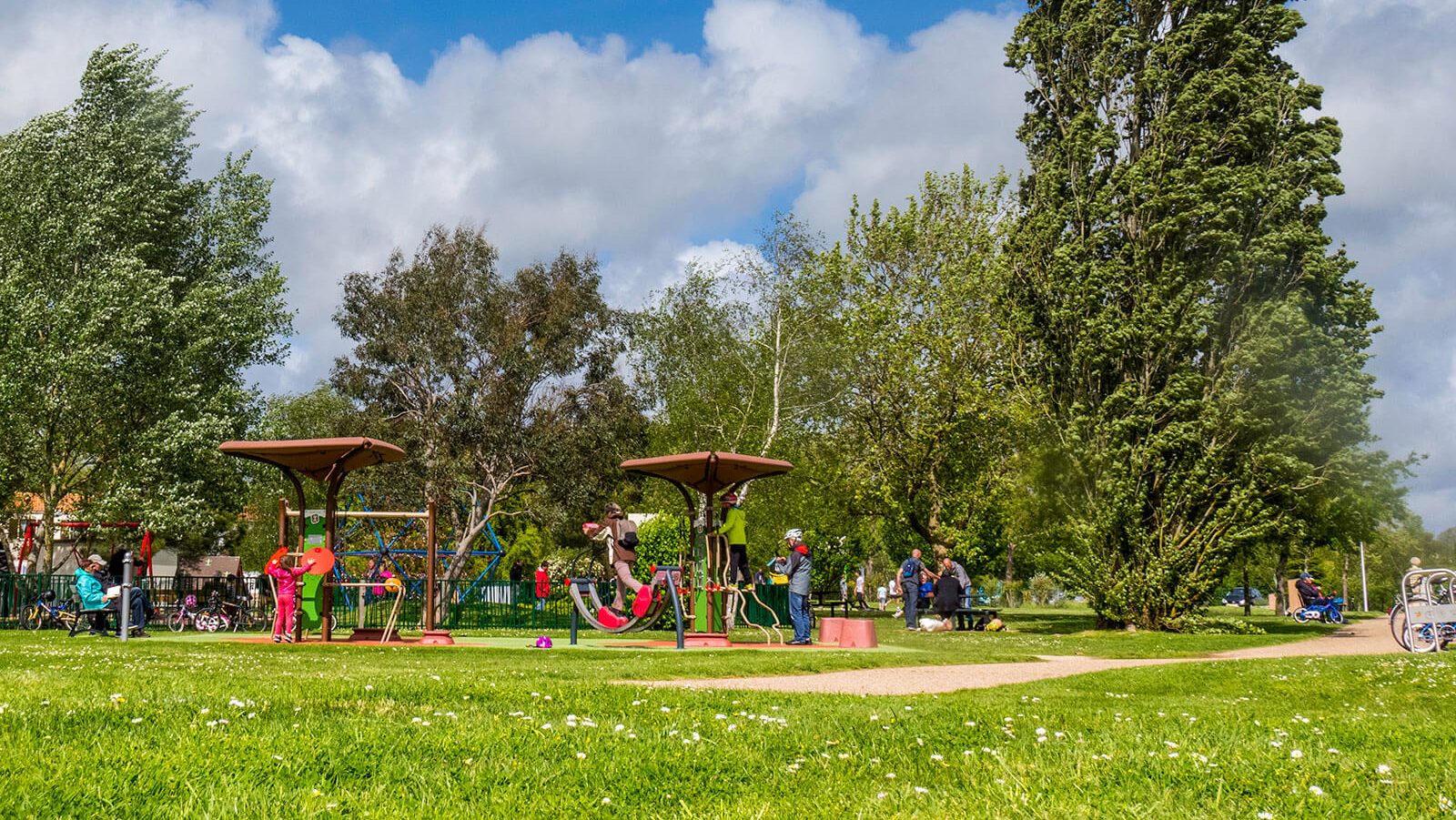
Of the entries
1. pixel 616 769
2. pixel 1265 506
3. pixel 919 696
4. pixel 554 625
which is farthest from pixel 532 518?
pixel 616 769

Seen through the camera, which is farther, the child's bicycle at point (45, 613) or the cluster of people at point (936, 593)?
the cluster of people at point (936, 593)

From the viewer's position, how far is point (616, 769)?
558cm

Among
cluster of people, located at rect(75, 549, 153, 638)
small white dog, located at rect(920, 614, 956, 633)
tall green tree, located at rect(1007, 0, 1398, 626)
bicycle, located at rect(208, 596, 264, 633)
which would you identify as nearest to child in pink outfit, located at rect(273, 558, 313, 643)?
cluster of people, located at rect(75, 549, 153, 638)

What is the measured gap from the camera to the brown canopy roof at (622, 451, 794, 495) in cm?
2166

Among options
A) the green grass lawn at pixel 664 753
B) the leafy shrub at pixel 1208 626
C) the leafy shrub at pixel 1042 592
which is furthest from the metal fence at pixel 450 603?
the leafy shrub at pixel 1042 592

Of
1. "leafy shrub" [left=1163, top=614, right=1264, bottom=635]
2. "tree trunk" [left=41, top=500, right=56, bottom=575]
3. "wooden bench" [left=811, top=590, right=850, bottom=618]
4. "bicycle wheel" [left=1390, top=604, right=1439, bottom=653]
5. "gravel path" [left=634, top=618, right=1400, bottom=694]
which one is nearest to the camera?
"gravel path" [left=634, top=618, right=1400, bottom=694]

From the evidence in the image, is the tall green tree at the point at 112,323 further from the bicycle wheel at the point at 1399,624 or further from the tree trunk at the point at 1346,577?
the tree trunk at the point at 1346,577

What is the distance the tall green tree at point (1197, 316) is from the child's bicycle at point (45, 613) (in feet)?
74.4

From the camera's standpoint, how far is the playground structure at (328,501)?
790 inches

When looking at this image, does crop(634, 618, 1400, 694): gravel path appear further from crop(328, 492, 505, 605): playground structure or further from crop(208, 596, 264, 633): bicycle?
crop(208, 596, 264, 633): bicycle

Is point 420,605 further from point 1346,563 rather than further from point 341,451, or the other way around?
point 1346,563

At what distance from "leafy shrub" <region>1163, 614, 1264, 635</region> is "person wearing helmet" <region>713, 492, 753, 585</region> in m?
10.6

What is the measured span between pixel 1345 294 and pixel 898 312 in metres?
14.1

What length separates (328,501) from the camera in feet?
69.1
